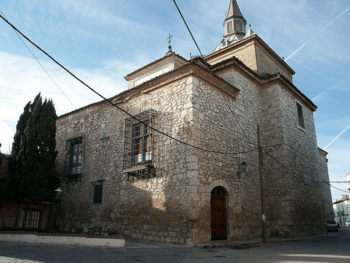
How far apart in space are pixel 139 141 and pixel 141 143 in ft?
1.03

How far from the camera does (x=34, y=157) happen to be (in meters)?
12.1

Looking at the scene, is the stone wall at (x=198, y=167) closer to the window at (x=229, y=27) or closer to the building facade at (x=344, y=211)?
the window at (x=229, y=27)

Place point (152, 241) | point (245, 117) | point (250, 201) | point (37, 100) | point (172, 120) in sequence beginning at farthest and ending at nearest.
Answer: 1. point (37, 100)
2. point (245, 117)
3. point (250, 201)
4. point (172, 120)
5. point (152, 241)

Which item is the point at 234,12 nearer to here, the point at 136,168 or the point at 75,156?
the point at 75,156

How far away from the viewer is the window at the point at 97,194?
12800 mm

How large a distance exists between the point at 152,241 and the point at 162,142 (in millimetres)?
3503

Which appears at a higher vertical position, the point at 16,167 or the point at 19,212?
the point at 16,167

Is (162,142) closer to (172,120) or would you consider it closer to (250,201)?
(172,120)

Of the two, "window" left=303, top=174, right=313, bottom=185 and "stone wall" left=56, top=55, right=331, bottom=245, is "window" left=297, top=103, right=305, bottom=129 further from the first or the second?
"window" left=303, top=174, right=313, bottom=185

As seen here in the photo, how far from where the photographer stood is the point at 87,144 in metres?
14.2

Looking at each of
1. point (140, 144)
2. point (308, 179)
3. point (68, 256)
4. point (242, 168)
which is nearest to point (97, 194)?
point (140, 144)

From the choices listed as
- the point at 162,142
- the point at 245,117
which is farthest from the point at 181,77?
the point at 245,117

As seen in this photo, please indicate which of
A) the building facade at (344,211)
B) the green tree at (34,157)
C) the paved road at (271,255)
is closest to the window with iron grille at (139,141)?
the green tree at (34,157)

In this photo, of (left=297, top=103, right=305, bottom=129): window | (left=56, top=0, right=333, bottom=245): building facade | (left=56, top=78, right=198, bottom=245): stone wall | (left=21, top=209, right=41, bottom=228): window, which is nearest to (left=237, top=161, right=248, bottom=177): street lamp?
(left=56, top=0, right=333, bottom=245): building facade
